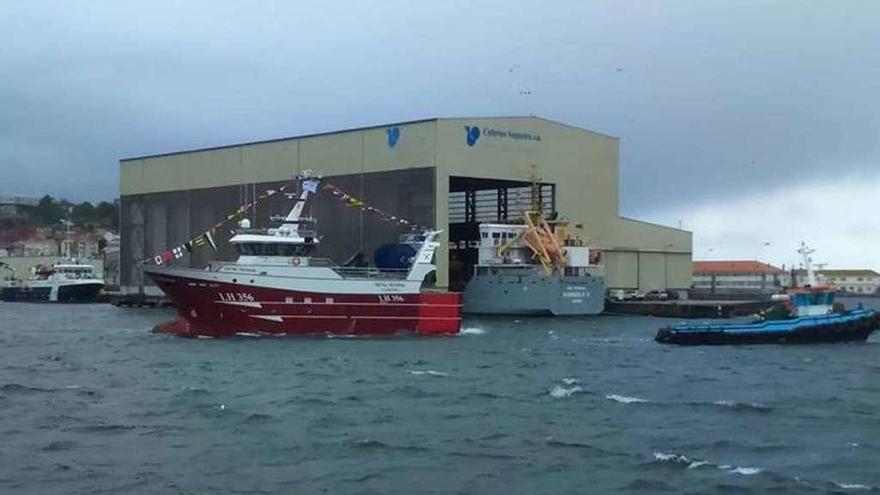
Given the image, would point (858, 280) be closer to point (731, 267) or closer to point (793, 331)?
point (731, 267)

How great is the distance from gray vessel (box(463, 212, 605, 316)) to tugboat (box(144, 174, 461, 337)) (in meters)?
23.7

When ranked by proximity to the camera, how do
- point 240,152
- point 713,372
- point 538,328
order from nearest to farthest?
point 713,372 → point 538,328 → point 240,152

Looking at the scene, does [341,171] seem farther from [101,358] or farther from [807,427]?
[807,427]

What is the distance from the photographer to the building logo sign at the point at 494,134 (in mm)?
67375

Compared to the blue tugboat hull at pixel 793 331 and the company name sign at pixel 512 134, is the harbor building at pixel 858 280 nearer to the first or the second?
the company name sign at pixel 512 134

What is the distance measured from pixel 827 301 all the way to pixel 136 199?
59.2 meters

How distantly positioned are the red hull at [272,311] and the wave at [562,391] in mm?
18466

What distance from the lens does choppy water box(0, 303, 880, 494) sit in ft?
52.4

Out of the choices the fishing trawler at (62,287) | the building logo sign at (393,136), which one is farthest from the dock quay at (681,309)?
the fishing trawler at (62,287)

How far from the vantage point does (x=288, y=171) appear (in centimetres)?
7381

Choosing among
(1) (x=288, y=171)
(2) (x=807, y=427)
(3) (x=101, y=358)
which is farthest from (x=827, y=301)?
(1) (x=288, y=171)

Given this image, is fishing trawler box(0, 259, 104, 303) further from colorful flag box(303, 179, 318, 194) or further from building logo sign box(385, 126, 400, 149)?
colorful flag box(303, 179, 318, 194)

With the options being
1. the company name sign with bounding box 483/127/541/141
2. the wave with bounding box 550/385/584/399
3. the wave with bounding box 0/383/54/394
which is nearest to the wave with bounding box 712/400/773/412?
the wave with bounding box 550/385/584/399

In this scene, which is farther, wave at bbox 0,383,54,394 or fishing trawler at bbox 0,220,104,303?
fishing trawler at bbox 0,220,104,303
